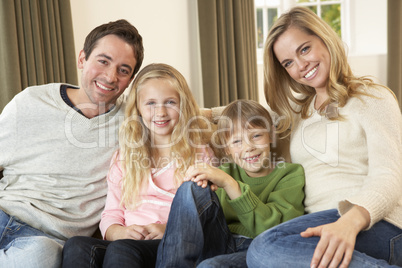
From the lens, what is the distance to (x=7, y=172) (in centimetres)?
180

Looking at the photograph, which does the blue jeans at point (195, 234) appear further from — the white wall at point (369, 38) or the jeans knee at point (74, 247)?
the white wall at point (369, 38)

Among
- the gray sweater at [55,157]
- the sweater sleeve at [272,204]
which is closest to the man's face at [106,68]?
the gray sweater at [55,157]

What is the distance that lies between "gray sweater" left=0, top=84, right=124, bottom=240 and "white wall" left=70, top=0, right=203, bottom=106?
1878mm

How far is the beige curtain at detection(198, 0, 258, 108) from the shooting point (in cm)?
442

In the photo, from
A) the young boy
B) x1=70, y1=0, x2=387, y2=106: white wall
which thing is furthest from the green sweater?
x1=70, y1=0, x2=387, y2=106: white wall

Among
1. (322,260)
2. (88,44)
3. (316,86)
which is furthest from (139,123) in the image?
(322,260)

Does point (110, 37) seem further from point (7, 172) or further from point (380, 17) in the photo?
point (380, 17)

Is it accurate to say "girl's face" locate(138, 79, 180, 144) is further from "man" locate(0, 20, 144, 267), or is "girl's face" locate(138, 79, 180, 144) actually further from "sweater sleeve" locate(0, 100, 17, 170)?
"sweater sleeve" locate(0, 100, 17, 170)

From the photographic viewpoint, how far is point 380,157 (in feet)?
4.66

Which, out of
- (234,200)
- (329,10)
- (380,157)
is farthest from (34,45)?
(329,10)

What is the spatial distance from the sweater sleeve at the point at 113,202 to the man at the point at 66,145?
59 millimetres

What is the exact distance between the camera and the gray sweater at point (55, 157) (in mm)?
1732

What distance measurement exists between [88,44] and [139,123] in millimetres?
392

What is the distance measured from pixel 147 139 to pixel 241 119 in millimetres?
391
